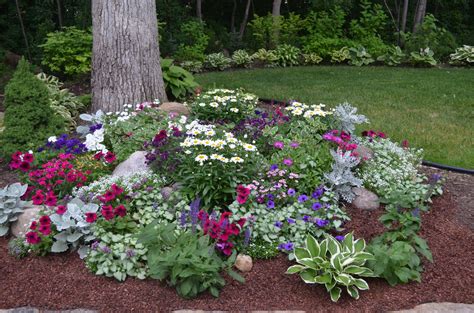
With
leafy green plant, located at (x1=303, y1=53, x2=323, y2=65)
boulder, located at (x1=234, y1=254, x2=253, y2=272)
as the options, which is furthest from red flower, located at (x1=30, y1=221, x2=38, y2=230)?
leafy green plant, located at (x1=303, y1=53, x2=323, y2=65)

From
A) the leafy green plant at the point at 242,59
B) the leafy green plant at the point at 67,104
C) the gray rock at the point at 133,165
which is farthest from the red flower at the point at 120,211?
the leafy green plant at the point at 242,59

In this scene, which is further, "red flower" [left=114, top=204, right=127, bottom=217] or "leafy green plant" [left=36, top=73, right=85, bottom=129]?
"leafy green plant" [left=36, top=73, right=85, bottom=129]

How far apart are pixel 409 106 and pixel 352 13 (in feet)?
27.1

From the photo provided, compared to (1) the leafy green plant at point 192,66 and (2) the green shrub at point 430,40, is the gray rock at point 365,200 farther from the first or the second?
(2) the green shrub at point 430,40

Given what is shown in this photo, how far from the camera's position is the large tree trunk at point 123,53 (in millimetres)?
6152

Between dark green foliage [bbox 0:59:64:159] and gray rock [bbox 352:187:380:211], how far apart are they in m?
3.27

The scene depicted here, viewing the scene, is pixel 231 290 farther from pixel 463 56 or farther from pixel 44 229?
pixel 463 56

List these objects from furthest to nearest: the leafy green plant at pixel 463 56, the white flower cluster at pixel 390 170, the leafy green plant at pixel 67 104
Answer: the leafy green plant at pixel 463 56 < the leafy green plant at pixel 67 104 < the white flower cluster at pixel 390 170

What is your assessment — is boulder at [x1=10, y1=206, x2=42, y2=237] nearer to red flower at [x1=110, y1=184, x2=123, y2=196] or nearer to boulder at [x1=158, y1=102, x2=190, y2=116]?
red flower at [x1=110, y1=184, x2=123, y2=196]

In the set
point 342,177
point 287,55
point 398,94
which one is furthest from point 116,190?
point 287,55

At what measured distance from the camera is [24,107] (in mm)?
5625

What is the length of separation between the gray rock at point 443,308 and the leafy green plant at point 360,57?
9.80 meters

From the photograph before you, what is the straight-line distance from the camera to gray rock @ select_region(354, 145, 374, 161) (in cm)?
488

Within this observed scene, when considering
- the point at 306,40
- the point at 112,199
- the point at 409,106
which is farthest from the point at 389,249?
the point at 306,40
